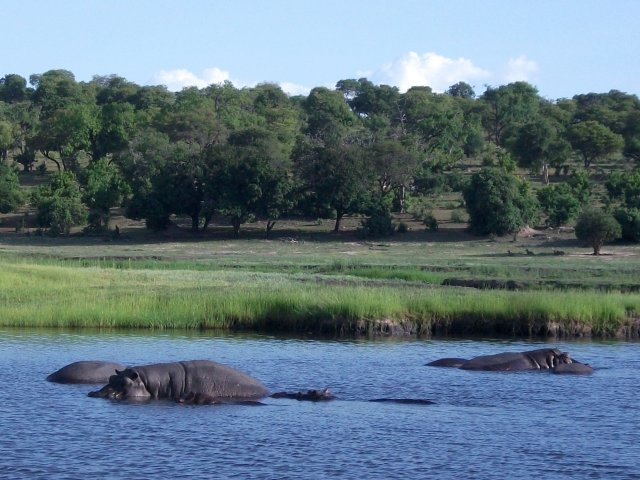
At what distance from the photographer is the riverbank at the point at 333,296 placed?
103 ft

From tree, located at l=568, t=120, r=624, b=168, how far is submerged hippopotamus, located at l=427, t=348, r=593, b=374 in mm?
64861

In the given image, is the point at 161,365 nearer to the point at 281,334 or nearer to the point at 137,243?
the point at 281,334

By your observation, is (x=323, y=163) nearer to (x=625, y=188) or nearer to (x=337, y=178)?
(x=337, y=178)

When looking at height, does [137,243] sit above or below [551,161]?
below

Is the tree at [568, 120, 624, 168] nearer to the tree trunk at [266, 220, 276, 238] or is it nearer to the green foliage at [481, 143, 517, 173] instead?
the green foliage at [481, 143, 517, 173]

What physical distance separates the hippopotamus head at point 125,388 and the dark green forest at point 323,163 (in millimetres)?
42939

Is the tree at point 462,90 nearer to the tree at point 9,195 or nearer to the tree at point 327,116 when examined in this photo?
the tree at point 327,116

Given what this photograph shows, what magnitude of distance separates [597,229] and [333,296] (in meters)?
30.7

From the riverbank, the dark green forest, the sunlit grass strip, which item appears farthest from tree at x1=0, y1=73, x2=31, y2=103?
the sunlit grass strip

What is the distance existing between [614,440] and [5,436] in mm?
9659

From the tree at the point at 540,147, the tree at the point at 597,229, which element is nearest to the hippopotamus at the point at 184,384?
the tree at the point at 597,229

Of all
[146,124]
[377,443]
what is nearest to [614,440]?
[377,443]

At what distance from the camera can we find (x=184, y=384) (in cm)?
2089

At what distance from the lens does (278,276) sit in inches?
1715
